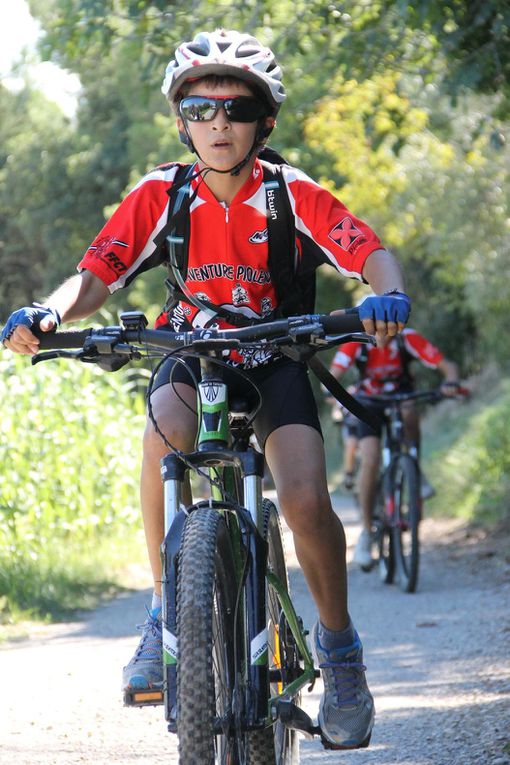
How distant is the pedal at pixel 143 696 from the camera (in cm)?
366

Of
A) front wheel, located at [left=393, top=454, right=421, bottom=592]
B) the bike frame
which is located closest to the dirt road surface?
front wheel, located at [left=393, top=454, right=421, bottom=592]

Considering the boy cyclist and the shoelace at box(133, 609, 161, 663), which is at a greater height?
the boy cyclist

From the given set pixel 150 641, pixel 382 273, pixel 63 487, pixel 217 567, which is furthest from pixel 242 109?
pixel 63 487

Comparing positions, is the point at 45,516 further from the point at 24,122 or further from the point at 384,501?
the point at 24,122

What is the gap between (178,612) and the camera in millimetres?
3172

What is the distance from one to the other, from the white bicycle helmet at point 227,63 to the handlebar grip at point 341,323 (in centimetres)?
96

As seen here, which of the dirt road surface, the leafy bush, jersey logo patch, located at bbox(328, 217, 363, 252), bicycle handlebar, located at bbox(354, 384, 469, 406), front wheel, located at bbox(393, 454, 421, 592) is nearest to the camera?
jersey logo patch, located at bbox(328, 217, 363, 252)

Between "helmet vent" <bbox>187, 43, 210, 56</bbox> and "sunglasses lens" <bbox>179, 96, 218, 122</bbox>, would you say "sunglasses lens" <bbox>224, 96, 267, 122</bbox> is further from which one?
"helmet vent" <bbox>187, 43, 210, 56</bbox>

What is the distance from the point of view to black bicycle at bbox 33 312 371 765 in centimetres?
311

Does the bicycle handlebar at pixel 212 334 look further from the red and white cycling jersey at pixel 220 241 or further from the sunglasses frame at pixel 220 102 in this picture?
the sunglasses frame at pixel 220 102

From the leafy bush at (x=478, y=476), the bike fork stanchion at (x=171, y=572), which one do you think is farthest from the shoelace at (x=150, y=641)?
the leafy bush at (x=478, y=476)

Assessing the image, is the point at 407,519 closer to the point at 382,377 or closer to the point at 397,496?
the point at 397,496

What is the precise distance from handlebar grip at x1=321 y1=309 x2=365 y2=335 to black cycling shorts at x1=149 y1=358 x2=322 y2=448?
486 mm

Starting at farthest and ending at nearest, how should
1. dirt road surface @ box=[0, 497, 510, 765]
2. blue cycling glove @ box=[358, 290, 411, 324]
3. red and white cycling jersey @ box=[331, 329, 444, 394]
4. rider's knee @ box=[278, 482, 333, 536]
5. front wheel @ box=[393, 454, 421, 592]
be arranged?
1. red and white cycling jersey @ box=[331, 329, 444, 394]
2. front wheel @ box=[393, 454, 421, 592]
3. dirt road surface @ box=[0, 497, 510, 765]
4. rider's knee @ box=[278, 482, 333, 536]
5. blue cycling glove @ box=[358, 290, 411, 324]
